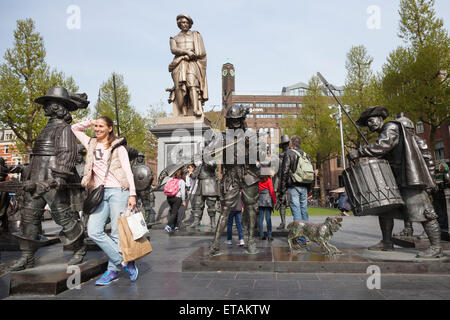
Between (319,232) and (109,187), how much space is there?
3.21 metres

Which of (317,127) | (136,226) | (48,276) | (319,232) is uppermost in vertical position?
(317,127)

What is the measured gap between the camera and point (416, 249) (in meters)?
5.09

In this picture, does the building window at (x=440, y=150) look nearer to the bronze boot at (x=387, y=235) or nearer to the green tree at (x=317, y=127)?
the green tree at (x=317, y=127)

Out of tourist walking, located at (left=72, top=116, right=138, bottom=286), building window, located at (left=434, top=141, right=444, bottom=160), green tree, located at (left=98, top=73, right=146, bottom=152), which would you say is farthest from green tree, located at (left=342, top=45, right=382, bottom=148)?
→ tourist walking, located at (left=72, top=116, right=138, bottom=286)

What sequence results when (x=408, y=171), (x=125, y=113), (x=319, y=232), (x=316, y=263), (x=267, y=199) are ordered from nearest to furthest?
(x=316, y=263) < (x=408, y=171) < (x=319, y=232) < (x=267, y=199) < (x=125, y=113)

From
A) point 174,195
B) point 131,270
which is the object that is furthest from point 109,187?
point 174,195

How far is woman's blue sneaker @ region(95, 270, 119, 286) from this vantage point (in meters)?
3.71

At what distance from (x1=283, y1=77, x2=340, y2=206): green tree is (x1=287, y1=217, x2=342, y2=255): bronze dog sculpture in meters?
25.3

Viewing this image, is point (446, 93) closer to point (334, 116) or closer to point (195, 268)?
point (334, 116)

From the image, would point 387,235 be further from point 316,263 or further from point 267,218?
point 267,218

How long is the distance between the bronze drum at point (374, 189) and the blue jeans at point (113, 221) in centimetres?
334

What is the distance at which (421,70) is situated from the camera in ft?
61.5

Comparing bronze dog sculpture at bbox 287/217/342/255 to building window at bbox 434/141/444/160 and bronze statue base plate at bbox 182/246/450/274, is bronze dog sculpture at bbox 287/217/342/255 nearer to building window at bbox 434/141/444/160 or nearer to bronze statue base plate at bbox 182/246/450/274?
bronze statue base plate at bbox 182/246/450/274
